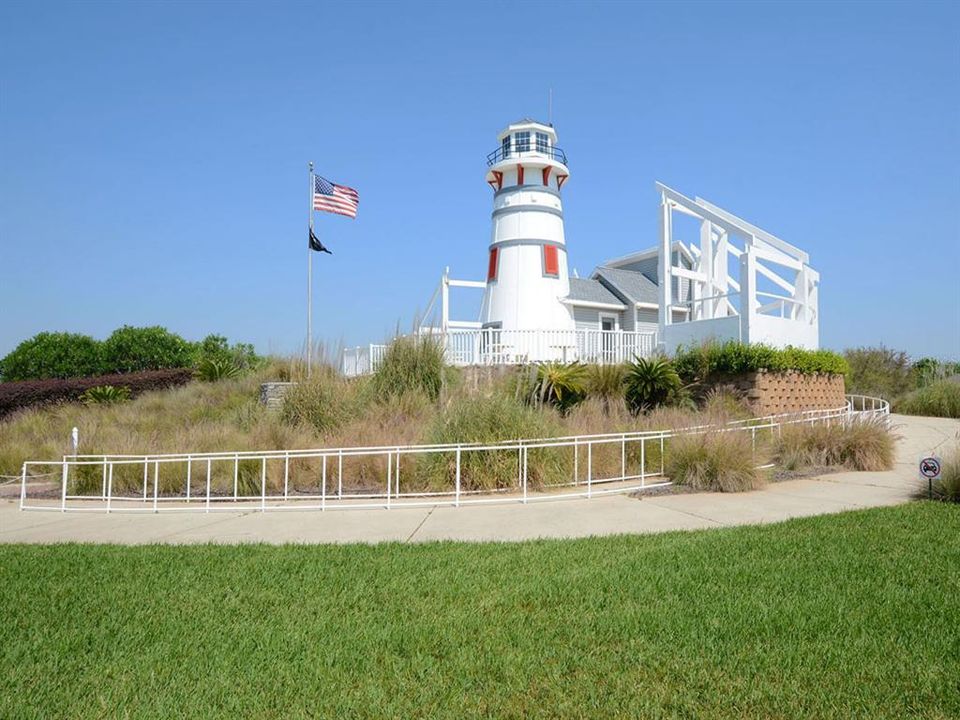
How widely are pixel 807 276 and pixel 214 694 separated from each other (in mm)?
20939

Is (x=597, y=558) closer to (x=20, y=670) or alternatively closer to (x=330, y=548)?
(x=330, y=548)

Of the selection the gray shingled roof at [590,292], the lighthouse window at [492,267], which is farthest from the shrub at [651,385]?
the lighthouse window at [492,267]

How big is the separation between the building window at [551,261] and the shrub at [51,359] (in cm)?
2090

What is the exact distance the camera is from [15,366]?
32.2 m

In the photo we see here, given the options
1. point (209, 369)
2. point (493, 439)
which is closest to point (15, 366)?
point (209, 369)

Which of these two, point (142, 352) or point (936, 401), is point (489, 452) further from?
point (142, 352)

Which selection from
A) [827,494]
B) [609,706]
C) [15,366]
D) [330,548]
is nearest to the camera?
[609,706]

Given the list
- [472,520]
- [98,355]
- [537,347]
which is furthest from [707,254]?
[98,355]

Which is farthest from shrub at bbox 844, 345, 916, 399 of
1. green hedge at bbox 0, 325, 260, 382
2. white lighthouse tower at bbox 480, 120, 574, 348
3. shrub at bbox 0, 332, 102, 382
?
shrub at bbox 0, 332, 102, 382

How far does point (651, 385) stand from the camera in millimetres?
16281

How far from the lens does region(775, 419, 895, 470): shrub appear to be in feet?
35.3

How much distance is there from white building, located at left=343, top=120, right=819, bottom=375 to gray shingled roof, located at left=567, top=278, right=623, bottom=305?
68 millimetres

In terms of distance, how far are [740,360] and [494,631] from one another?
14.1 metres

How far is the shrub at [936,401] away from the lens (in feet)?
72.4
